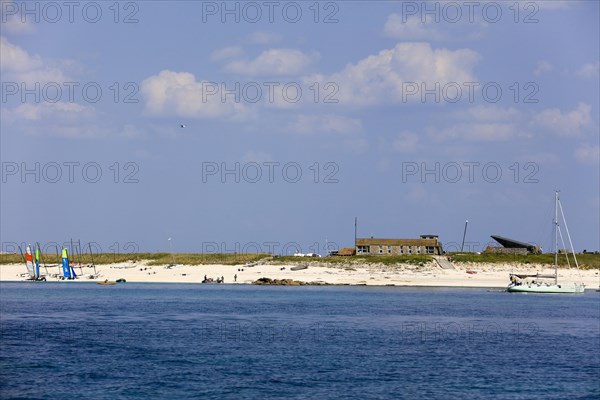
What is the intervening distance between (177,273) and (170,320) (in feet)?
219

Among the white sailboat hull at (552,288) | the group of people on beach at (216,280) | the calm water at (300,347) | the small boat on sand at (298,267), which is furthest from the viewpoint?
the small boat on sand at (298,267)

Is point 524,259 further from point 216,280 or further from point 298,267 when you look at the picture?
point 216,280

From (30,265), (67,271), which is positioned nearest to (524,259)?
(67,271)

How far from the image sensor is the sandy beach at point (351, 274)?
12888 cm

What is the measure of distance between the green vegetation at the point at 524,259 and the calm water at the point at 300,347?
110ft

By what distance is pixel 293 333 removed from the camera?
70.5 meters

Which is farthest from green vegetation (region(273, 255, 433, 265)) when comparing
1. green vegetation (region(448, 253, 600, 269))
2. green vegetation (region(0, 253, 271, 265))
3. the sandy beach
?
green vegetation (region(0, 253, 271, 265))

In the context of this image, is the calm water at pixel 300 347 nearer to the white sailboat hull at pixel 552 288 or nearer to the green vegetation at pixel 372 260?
the white sailboat hull at pixel 552 288

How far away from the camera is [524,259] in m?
141

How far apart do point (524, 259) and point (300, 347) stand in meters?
87.9

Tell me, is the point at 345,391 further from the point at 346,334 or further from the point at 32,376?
the point at 346,334

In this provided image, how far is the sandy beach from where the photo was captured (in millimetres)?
128875

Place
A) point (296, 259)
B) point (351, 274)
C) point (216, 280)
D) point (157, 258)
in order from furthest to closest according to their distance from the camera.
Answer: point (157, 258) → point (296, 259) → point (351, 274) → point (216, 280)

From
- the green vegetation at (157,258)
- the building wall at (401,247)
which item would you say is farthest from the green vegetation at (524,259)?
the green vegetation at (157,258)
